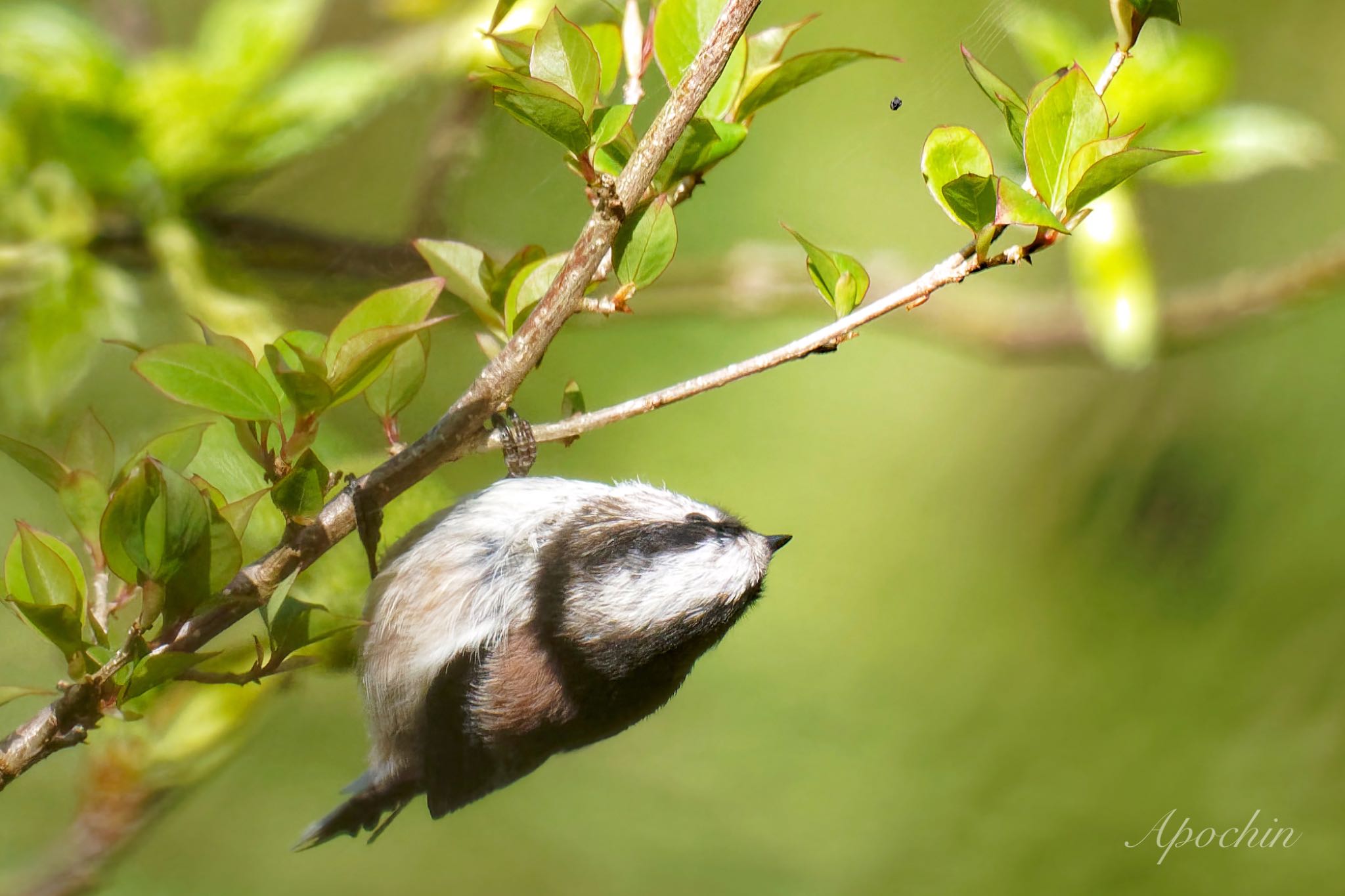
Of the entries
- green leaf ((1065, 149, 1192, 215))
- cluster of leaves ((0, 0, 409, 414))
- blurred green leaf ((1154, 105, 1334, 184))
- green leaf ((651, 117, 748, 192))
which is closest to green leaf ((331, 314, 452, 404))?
green leaf ((651, 117, 748, 192))

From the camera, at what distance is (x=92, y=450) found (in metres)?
0.39

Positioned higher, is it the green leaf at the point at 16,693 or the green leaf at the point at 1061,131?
the green leaf at the point at 1061,131

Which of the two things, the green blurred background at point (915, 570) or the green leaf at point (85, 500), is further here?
the green blurred background at point (915, 570)

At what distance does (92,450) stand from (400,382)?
127 millimetres

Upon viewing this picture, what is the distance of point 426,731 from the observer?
0.50 meters

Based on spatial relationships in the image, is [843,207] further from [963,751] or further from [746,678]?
[963,751]

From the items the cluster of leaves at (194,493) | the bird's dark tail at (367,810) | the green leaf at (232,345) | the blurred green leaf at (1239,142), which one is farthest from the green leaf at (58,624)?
the blurred green leaf at (1239,142)

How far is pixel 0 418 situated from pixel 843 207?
1.96 feet

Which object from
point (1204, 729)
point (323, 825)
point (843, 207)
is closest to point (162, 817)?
point (323, 825)

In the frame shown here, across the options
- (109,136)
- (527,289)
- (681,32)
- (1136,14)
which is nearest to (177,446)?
(527,289)

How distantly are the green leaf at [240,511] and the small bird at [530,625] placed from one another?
11 cm

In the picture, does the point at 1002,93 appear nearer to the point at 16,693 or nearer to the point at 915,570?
the point at 16,693

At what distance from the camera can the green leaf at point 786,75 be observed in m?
0.38

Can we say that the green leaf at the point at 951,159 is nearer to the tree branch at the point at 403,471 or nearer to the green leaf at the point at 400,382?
the tree branch at the point at 403,471
